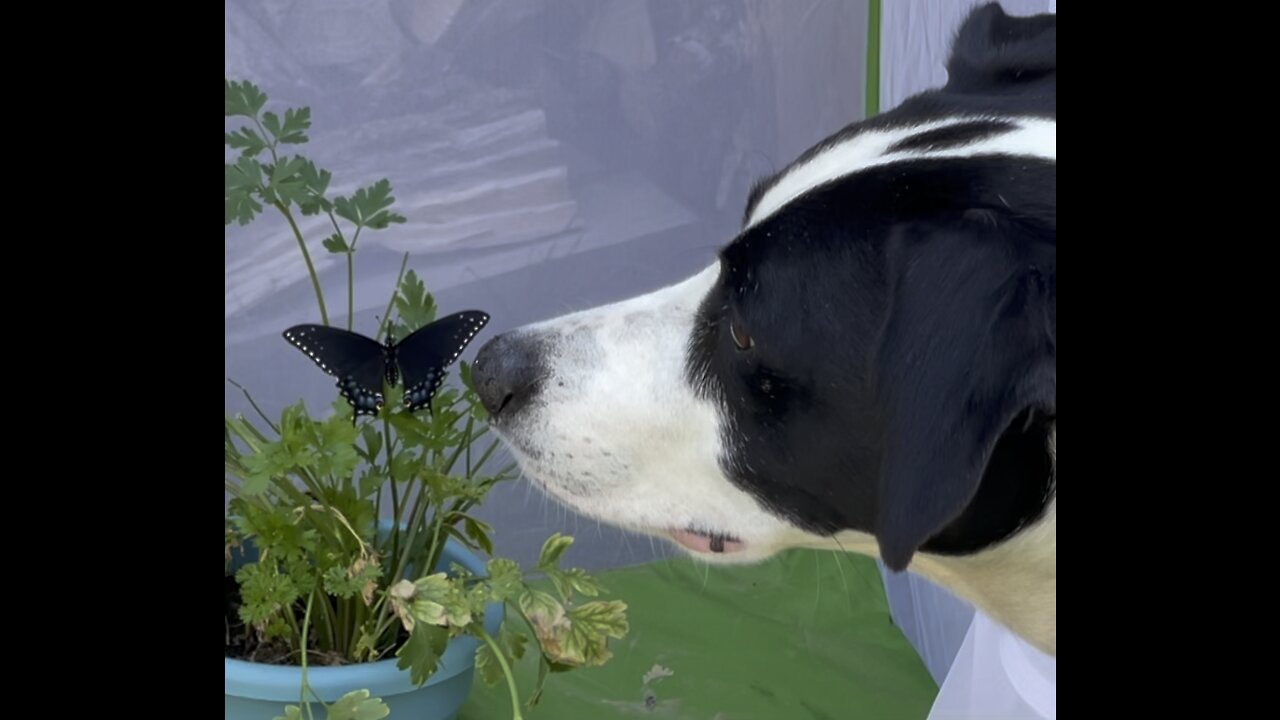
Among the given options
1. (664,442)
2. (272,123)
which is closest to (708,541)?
(664,442)

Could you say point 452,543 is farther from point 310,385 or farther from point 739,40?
point 739,40

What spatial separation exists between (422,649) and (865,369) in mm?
391

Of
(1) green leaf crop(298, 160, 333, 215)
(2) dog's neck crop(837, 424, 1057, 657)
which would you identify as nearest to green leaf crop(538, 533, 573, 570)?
(2) dog's neck crop(837, 424, 1057, 657)

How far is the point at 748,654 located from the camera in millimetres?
1535

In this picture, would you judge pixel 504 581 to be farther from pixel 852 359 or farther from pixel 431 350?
pixel 852 359

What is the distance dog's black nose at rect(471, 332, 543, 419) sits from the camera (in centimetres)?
96

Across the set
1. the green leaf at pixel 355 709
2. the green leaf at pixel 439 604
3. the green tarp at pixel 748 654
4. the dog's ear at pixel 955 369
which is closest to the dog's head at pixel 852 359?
the dog's ear at pixel 955 369

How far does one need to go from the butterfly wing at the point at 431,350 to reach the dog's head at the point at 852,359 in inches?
1.4

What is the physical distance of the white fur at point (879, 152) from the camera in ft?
2.77

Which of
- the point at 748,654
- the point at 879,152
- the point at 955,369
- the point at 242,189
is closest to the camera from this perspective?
the point at 955,369

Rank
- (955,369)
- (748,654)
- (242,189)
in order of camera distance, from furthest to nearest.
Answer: (748,654), (242,189), (955,369)

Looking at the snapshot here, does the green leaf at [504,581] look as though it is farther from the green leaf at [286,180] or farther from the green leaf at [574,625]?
the green leaf at [286,180]

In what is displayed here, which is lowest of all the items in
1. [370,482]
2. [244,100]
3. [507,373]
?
[370,482]

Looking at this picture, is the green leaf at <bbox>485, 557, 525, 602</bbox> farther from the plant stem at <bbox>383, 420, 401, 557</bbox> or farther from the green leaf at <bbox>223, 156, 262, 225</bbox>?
the green leaf at <bbox>223, 156, 262, 225</bbox>
